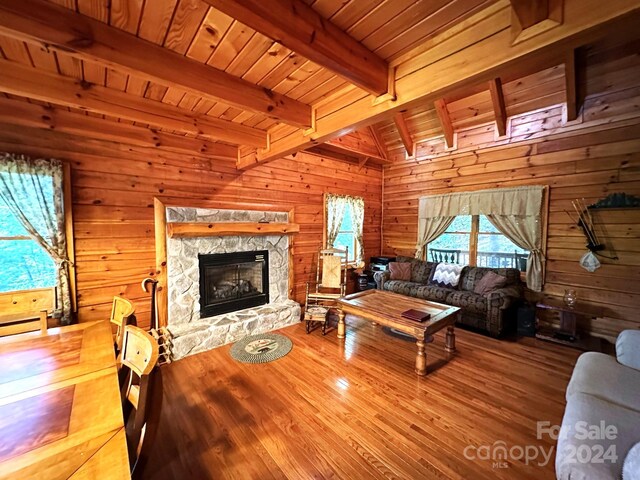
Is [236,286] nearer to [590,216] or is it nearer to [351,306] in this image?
[351,306]

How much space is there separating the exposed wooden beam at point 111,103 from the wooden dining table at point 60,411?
1706 millimetres

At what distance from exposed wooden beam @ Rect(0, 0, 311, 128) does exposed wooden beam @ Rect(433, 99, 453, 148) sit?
10.1 feet

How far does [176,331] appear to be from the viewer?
2.98 metres

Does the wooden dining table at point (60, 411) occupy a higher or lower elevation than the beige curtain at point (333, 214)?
lower

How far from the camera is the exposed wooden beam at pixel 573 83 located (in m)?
2.81

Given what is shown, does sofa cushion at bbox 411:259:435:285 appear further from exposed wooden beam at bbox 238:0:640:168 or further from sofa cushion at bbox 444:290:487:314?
exposed wooden beam at bbox 238:0:640:168

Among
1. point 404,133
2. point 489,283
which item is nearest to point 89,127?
point 404,133

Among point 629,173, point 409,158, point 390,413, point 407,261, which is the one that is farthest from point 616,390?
point 409,158

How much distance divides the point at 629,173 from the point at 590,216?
0.58 meters

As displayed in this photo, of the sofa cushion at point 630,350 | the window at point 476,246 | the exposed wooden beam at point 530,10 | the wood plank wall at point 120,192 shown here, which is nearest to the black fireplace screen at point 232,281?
the wood plank wall at point 120,192

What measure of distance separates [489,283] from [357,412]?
278 cm

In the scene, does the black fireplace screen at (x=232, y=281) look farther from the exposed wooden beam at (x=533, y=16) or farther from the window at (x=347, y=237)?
the exposed wooden beam at (x=533, y=16)

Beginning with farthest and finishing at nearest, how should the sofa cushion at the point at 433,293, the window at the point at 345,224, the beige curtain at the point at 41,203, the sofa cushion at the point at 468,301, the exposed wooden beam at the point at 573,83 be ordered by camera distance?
the window at the point at 345,224 < the sofa cushion at the point at 433,293 < the sofa cushion at the point at 468,301 < the exposed wooden beam at the point at 573,83 < the beige curtain at the point at 41,203

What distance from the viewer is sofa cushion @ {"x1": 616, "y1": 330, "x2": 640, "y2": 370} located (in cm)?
182
